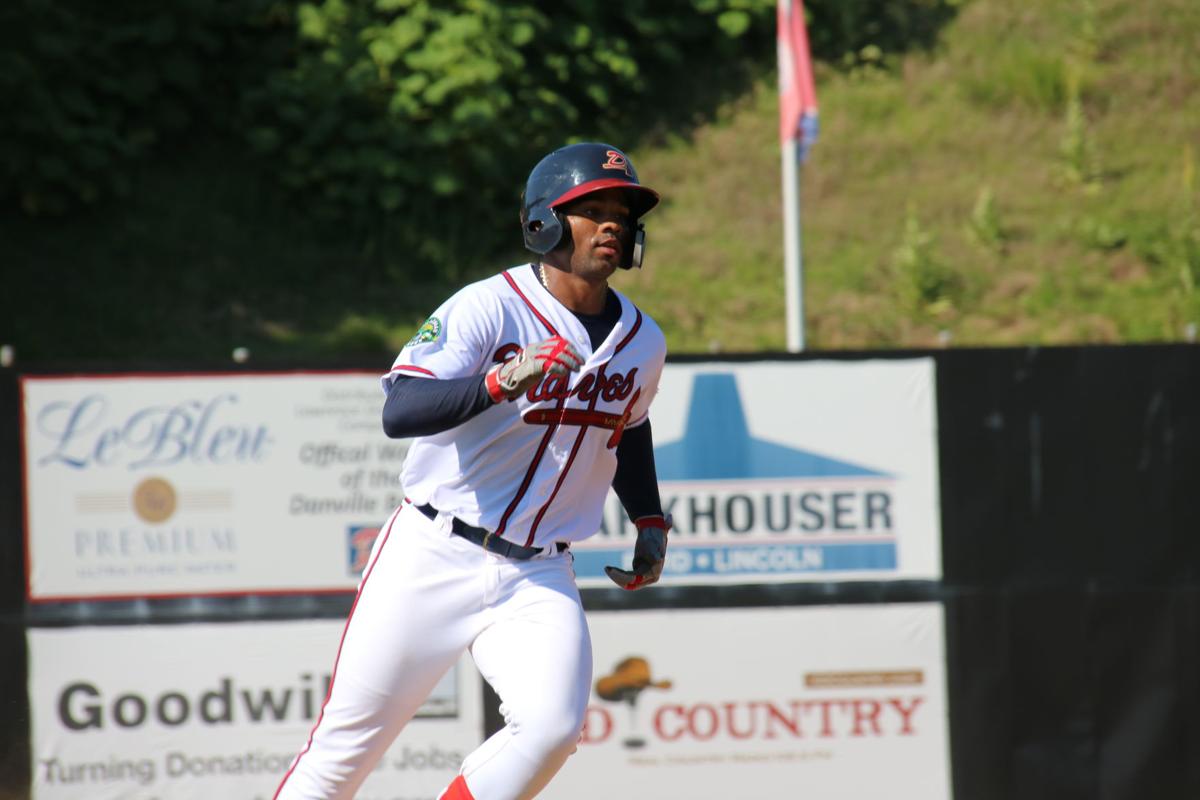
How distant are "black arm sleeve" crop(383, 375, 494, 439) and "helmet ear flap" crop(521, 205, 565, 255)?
455mm

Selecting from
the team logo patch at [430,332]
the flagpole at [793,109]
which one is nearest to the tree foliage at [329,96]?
the flagpole at [793,109]

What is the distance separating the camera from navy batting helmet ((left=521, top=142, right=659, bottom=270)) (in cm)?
375

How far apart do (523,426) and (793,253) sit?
6.18 meters

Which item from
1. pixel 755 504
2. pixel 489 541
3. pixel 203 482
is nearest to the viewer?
pixel 489 541

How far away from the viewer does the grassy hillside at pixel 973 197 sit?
13.1m

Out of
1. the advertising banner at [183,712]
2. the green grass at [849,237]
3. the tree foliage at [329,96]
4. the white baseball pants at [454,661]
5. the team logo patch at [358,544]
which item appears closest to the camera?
the white baseball pants at [454,661]

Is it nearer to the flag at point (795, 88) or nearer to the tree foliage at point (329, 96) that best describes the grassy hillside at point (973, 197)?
the tree foliage at point (329, 96)

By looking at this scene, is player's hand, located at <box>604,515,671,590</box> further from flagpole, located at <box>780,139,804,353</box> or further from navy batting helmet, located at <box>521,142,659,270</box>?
flagpole, located at <box>780,139,804,353</box>

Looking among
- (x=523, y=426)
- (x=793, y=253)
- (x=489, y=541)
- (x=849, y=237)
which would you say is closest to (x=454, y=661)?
(x=489, y=541)

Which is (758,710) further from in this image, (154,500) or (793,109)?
(793,109)

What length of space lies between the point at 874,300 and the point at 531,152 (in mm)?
3776

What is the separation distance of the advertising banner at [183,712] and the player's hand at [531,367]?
305 centimetres

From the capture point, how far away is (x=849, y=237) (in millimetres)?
14086

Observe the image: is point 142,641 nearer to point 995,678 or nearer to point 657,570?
point 657,570
